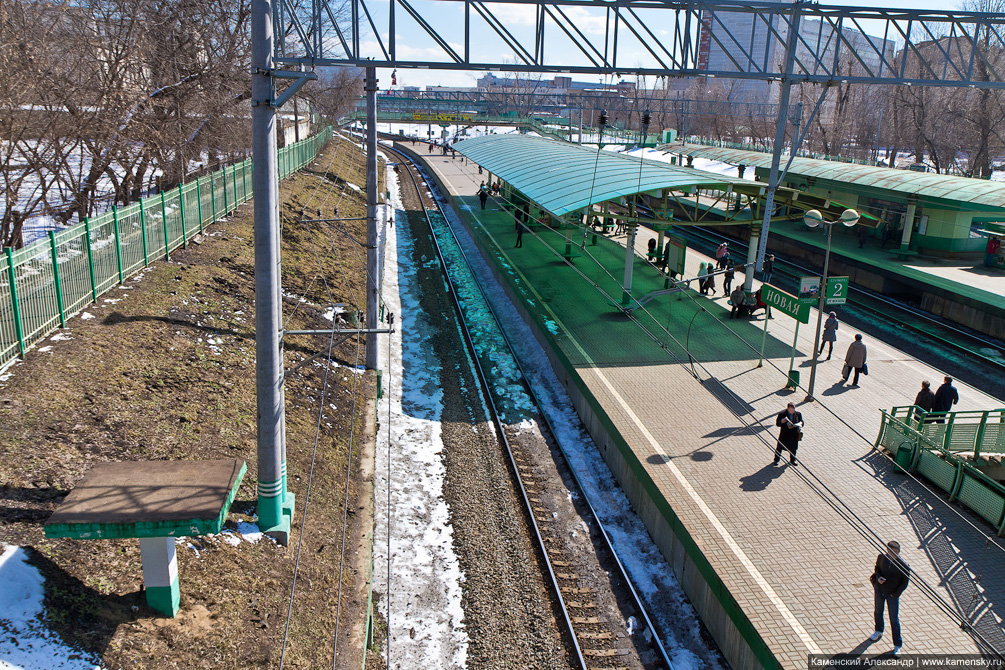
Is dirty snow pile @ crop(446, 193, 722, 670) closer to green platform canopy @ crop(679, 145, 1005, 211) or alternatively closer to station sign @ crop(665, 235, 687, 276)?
station sign @ crop(665, 235, 687, 276)

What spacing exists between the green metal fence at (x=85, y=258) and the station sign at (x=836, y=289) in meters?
13.1

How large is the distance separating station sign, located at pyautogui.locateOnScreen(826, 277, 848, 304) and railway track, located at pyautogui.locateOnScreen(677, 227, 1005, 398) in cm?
494

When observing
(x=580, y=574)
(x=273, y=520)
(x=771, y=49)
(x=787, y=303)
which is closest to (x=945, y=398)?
(x=787, y=303)

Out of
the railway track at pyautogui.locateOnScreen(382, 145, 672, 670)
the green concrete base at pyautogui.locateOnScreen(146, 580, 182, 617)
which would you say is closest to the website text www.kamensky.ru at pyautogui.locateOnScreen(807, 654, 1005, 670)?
the railway track at pyautogui.locateOnScreen(382, 145, 672, 670)

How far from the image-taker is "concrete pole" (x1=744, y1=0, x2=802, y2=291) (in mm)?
16859

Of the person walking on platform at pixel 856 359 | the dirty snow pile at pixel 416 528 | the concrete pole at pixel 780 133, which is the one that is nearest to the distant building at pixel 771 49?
the concrete pole at pixel 780 133

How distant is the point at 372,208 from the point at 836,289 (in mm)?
9065

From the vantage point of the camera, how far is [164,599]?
22.9ft

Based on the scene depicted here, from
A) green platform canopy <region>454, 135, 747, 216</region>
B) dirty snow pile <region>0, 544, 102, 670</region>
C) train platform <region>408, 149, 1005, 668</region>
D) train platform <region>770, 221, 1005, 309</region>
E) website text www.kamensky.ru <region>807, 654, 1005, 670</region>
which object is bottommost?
website text www.kamensky.ru <region>807, 654, 1005, 670</region>

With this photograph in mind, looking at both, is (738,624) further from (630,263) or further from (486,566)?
(630,263)

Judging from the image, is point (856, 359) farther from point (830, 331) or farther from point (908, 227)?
point (908, 227)

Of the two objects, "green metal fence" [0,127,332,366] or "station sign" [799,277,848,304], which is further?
"station sign" [799,277,848,304]

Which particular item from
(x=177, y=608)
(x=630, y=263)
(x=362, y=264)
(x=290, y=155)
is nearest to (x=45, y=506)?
(x=177, y=608)

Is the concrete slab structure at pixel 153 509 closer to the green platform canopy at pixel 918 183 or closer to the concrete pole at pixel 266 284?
the concrete pole at pixel 266 284
